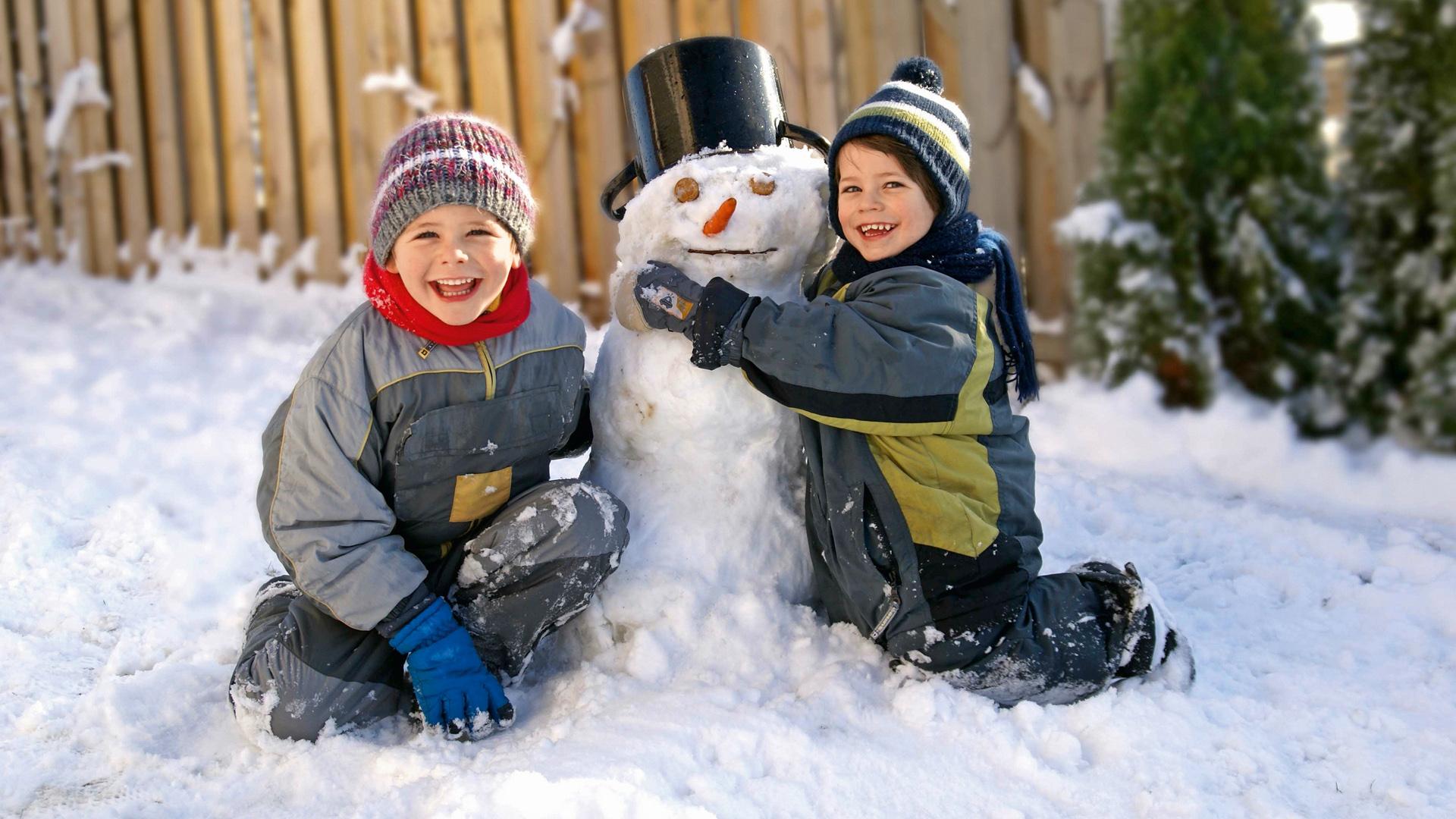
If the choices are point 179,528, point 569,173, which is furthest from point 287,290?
point 179,528

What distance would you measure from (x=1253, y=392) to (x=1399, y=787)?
8.50ft

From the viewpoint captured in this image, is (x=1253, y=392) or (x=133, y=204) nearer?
(x=1253, y=392)

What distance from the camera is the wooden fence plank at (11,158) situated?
5996 mm

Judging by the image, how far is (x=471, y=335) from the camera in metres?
2.09

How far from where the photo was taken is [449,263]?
2.06 m

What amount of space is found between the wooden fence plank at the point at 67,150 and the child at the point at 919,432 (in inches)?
192

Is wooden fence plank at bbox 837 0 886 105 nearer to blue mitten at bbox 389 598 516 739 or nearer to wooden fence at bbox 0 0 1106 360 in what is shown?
wooden fence at bbox 0 0 1106 360

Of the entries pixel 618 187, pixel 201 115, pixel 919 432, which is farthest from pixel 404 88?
pixel 919 432

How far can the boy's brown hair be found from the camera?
2.14 metres

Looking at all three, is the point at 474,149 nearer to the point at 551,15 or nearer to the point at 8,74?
the point at 551,15

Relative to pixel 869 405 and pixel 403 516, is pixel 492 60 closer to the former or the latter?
pixel 403 516

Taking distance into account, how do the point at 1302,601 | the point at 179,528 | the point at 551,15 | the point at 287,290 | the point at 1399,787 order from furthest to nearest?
the point at 287,290 → the point at 551,15 → the point at 179,528 → the point at 1302,601 → the point at 1399,787

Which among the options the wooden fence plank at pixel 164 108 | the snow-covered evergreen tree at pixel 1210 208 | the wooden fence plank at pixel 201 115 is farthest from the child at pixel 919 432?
the wooden fence plank at pixel 164 108

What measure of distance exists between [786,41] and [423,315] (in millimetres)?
2891
